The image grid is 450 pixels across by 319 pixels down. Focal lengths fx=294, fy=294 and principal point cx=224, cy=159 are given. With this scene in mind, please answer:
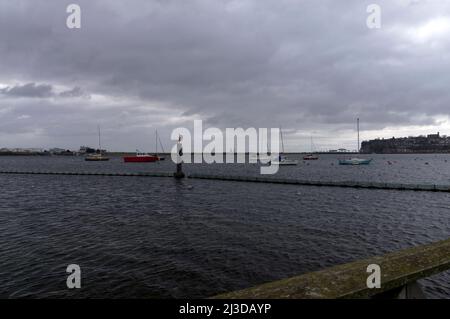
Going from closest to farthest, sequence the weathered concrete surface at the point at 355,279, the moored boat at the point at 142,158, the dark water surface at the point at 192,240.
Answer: the weathered concrete surface at the point at 355,279, the dark water surface at the point at 192,240, the moored boat at the point at 142,158

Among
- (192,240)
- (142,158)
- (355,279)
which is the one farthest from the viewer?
(142,158)

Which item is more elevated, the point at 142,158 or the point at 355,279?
the point at 142,158

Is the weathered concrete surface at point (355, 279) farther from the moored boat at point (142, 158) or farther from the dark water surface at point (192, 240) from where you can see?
the moored boat at point (142, 158)

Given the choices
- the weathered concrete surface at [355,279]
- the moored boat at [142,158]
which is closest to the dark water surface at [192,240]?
the weathered concrete surface at [355,279]

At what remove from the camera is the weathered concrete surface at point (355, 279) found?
4.54m

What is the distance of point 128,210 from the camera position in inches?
1345


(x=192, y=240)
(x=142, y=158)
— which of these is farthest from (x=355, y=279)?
(x=142, y=158)

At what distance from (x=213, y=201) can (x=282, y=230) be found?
677 inches

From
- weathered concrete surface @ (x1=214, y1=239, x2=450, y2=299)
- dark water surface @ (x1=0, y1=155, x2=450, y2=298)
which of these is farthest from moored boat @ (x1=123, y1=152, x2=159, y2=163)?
weathered concrete surface @ (x1=214, y1=239, x2=450, y2=299)

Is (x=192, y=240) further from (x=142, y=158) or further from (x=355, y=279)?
(x=142, y=158)

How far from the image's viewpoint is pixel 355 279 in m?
4.98

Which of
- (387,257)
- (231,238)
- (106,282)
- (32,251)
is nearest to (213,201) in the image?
(231,238)

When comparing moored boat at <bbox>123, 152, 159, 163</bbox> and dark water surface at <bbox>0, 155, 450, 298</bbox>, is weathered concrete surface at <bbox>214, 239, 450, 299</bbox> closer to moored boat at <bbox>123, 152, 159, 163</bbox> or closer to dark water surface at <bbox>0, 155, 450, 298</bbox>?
dark water surface at <bbox>0, 155, 450, 298</bbox>
